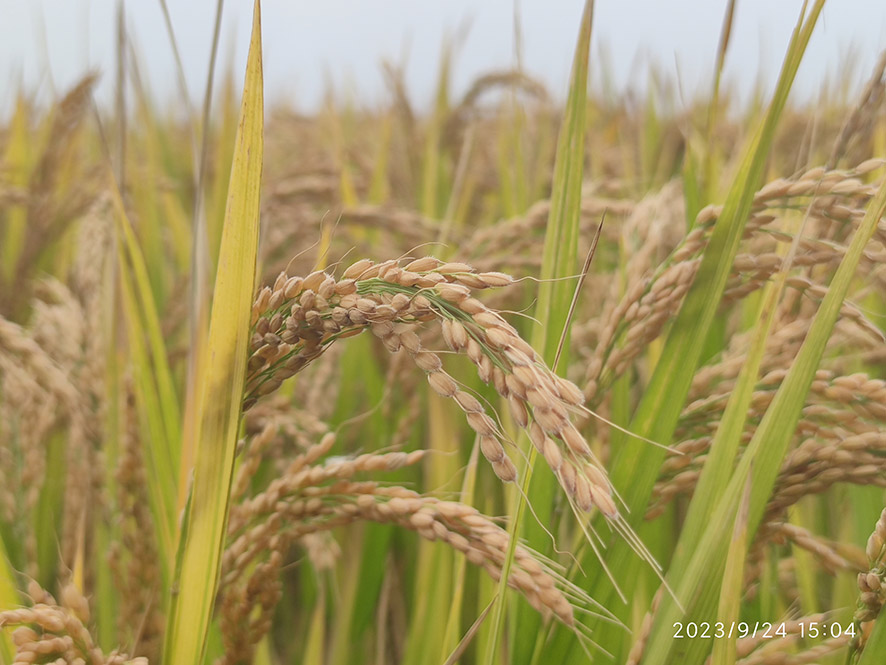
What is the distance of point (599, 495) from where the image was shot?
0.41m

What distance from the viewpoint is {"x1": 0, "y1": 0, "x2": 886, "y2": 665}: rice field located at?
0.54 meters

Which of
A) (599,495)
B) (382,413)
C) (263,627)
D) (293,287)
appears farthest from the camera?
(382,413)

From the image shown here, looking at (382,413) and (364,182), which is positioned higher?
A: (364,182)

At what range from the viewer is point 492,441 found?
1.48ft

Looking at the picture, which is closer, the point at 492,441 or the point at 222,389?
the point at 492,441

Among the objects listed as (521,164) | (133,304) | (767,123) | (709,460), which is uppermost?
(521,164)

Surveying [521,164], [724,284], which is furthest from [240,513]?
[521,164]

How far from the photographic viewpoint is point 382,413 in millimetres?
1374

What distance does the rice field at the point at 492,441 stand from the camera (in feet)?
1.78

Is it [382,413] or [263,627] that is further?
[382,413]

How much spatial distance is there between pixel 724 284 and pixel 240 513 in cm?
54

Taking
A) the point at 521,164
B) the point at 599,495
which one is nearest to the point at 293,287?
the point at 599,495

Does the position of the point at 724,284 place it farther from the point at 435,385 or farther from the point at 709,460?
the point at 435,385

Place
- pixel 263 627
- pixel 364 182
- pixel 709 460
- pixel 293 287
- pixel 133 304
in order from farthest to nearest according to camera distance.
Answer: pixel 364 182, pixel 133 304, pixel 263 627, pixel 709 460, pixel 293 287
